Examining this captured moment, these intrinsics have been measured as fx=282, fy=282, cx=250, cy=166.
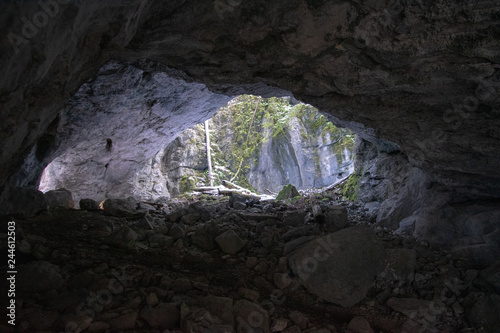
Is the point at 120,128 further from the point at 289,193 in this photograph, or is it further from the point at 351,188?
the point at 351,188

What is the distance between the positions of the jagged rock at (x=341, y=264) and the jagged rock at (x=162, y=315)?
1406mm

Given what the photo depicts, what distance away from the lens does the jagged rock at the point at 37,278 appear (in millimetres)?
2340

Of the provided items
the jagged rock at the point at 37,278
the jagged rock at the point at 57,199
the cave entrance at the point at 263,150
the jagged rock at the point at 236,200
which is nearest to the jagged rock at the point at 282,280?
the jagged rock at the point at 37,278

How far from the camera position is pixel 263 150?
56.0 feet

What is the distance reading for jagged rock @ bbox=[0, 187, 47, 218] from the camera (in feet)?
13.1

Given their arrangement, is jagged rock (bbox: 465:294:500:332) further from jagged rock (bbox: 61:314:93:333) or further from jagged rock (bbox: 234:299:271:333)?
jagged rock (bbox: 61:314:93:333)

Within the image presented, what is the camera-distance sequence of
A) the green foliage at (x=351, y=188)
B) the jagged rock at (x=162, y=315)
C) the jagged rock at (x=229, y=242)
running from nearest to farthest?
the jagged rock at (x=162, y=315) < the jagged rock at (x=229, y=242) < the green foliage at (x=351, y=188)

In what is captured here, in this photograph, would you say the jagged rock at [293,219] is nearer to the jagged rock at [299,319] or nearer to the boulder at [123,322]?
the jagged rock at [299,319]

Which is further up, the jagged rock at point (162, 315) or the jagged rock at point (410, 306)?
the jagged rock at point (162, 315)

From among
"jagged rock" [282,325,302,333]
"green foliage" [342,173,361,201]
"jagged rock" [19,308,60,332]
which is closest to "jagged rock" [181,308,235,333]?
"jagged rock" [282,325,302,333]

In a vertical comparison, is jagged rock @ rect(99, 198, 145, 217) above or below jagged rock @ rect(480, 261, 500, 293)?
above

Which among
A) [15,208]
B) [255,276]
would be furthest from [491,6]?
[15,208]

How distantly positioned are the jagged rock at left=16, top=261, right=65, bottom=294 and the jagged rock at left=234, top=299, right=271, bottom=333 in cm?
155

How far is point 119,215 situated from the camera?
4.66 meters
